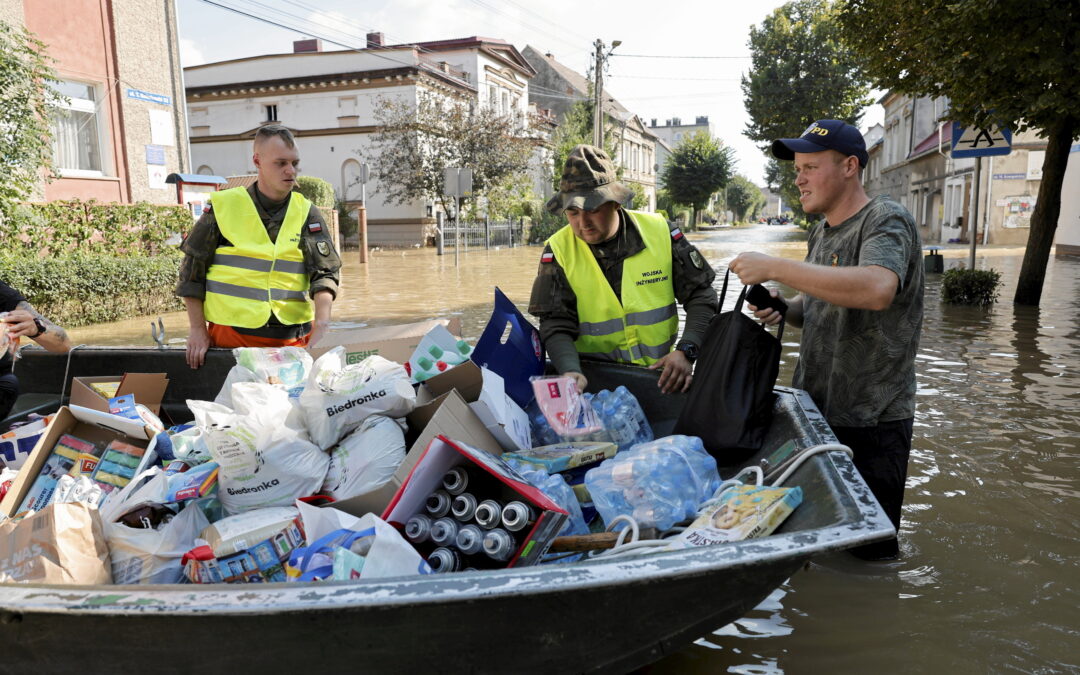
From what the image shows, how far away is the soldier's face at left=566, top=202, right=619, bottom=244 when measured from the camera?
3.25m

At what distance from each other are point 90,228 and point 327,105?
21.6 meters

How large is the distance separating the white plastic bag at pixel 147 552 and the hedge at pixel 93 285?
27.0ft

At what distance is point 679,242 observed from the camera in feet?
11.5

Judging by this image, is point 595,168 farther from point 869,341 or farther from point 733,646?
point 733,646

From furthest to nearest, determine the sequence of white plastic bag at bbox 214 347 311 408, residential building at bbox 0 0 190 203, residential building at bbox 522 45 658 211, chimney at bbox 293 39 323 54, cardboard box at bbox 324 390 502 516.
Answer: residential building at bbox 522 45 658 211 → chimney at bbox 293 39 323 54 → residential building at bbox 0 0 190 203 → white plastic bag at bbox 214 347 311 408 → cardboard box at bbox 324 390 502 516

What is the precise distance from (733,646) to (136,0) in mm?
16470

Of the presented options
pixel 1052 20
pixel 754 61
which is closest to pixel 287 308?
pixel 1052 20

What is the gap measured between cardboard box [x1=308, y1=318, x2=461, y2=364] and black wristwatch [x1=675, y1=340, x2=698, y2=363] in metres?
1.08

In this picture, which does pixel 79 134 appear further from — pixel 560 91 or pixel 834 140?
pixel 560 91

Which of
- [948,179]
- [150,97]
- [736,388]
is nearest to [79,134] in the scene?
[150,97]

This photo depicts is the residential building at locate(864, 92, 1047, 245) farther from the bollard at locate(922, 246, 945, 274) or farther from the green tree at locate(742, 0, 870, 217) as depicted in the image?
the green tree at locate(742, 0, 870, 217)

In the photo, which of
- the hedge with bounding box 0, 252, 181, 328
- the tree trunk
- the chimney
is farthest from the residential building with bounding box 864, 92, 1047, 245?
the chimney

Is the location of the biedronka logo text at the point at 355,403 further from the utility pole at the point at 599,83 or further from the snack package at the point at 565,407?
the utility pole at the point at 599,83

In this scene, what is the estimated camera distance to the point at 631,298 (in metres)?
3.41
